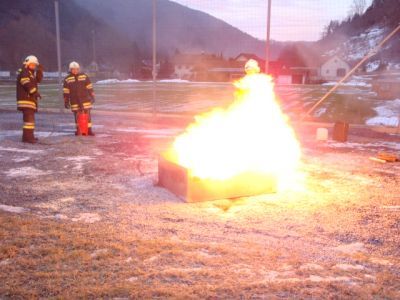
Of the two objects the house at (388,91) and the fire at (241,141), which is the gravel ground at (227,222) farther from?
the house at (388,91)

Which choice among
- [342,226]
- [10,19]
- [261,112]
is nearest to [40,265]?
[342,226]

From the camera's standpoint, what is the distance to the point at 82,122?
10828 mm

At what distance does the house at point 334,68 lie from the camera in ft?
252

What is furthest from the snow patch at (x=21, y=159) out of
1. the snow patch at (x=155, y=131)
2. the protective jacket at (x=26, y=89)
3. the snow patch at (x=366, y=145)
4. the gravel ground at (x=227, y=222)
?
the snow patch at (x=366, y=145)

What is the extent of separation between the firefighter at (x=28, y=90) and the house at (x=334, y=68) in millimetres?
72338

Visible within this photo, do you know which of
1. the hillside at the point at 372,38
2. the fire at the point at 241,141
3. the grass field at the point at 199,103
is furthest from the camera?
the hillside at the point at 372,38

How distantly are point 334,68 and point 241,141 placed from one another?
Result: 253 feet

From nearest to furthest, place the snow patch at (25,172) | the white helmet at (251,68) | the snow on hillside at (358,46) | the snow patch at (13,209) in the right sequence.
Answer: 1. the snow patch at (13,209)
2. the snow patch at (25,172)
3. the white helmet at (251,68)
4. the snow on hillside at (358,46)

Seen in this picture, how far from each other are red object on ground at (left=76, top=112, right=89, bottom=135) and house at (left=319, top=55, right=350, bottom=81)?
71.1 metres

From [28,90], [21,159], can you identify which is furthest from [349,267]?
[28,90]

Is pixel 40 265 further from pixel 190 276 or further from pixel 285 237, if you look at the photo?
pixel 285 237

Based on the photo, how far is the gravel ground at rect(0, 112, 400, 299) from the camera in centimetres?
358

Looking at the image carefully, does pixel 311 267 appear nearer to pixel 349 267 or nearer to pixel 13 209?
pixel 349 267

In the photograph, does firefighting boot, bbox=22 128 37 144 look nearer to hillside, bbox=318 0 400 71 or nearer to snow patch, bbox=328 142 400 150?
snow patch, bbox=328 142 400 150
